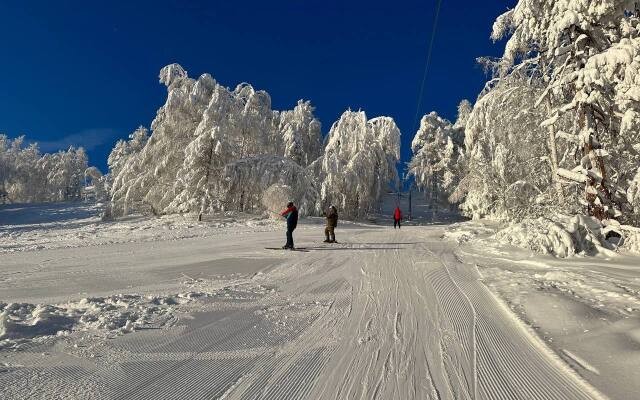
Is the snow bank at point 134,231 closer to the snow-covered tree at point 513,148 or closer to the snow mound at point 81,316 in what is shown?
the snow mound at point 81,316

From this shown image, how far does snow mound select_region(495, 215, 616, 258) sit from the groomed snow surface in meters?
0.84

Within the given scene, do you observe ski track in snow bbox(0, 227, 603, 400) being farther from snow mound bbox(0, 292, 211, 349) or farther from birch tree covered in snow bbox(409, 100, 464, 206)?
birch tree covered in snow bbox(409, 100, 464, 206)

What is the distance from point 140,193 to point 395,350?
25.9 metres

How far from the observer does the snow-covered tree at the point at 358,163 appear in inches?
1220

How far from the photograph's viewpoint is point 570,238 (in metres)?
10.3

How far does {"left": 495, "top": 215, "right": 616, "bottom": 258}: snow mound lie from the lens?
10.2 meters

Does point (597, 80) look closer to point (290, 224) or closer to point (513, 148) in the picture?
point (290, 224)

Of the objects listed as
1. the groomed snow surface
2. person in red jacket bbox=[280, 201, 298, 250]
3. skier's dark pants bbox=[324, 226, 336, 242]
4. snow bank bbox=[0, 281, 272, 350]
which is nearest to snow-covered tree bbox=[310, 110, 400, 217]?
skier's dark pants bbox=[324, 226, 336, 242]

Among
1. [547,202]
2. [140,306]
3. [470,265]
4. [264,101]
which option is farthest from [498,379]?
[264,101]

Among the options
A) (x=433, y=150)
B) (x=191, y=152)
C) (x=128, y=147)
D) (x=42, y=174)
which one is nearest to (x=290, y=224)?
(x=191, y=152)

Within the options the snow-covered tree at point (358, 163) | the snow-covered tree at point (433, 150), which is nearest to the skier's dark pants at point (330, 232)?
the snow-covered tree at point (358, 163)

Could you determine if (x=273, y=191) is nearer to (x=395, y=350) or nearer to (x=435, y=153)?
(x=395, y=350)

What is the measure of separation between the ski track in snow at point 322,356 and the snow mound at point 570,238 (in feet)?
17.3

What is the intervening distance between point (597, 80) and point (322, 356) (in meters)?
10.2
